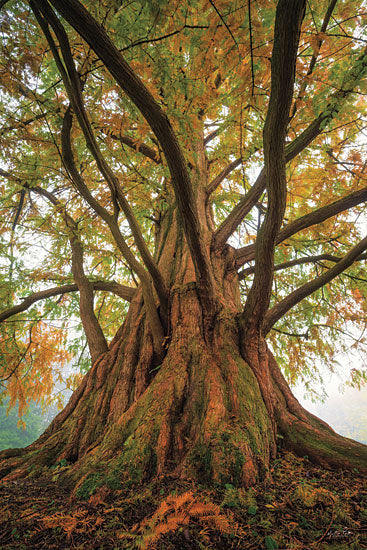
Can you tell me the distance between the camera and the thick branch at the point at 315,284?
6.88ft

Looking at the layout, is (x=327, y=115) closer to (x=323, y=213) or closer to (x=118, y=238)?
(x=323, y=213)

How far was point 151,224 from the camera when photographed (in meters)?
5.06

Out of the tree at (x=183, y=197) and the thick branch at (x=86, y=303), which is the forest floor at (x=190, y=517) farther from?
the thick branch at (x=86, y=303)

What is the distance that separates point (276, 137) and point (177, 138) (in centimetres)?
76

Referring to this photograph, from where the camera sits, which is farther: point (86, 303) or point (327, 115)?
point (86, 303)

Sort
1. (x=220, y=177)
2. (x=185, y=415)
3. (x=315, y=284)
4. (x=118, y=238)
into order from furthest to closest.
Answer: (x=220, y=177) → (x=315, y=284) → (x=118, y=238) → (x=185, y=415)

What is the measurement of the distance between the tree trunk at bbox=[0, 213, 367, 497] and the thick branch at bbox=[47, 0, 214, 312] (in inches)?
37.2

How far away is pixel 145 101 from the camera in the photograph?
1.31 meters

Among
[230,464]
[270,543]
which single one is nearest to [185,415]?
[230,464]

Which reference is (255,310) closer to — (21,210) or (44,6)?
(44,6)

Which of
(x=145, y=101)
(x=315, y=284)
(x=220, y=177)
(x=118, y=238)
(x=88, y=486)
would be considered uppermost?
(x=220, y=177)

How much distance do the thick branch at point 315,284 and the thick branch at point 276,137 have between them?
0.29 meters

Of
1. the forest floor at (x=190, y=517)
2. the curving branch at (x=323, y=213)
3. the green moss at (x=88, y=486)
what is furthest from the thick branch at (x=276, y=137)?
the green moss at (x=88, y=486)

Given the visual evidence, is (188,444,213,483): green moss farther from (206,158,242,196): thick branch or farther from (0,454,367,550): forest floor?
(206,158,242,196): thick branch
